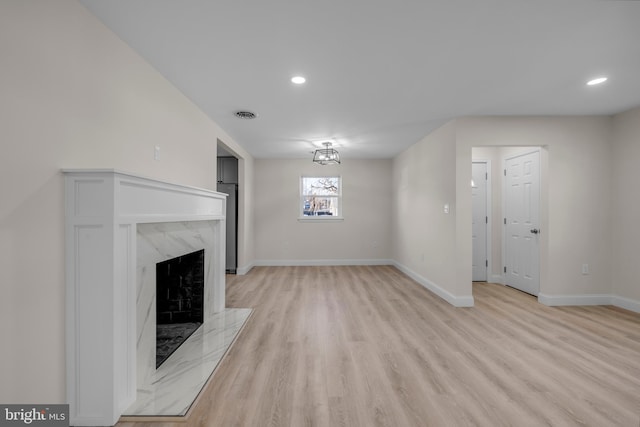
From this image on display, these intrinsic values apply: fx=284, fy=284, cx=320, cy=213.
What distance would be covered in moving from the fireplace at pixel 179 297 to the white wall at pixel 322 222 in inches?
142

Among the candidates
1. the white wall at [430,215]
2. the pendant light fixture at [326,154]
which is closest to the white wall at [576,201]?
the white wall at [430,215]

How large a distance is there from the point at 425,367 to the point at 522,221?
137 inches

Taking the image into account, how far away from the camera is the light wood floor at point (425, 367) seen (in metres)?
1.71

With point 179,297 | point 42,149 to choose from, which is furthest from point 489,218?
point 42,149

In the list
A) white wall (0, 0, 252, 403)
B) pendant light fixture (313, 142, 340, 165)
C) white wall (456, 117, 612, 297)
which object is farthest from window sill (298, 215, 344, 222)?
white wall (0, 0, 252, 403)

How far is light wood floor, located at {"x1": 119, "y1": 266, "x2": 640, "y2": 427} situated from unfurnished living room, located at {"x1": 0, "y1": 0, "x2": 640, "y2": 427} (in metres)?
0.02

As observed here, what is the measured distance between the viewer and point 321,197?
268 inches

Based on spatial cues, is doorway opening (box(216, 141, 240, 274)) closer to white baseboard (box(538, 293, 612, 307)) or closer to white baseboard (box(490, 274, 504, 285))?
white baseboard (box(490, 274, 504, 285))

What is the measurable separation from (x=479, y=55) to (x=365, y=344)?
2.67m

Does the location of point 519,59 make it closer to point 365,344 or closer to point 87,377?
point 365,344

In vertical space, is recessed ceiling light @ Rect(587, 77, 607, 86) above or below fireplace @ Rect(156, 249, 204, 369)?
above

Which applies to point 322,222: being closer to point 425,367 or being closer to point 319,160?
point 319,160

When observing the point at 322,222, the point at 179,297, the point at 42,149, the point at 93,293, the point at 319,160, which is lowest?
the point at 179,297

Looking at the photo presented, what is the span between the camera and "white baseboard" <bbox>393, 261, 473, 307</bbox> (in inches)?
148
